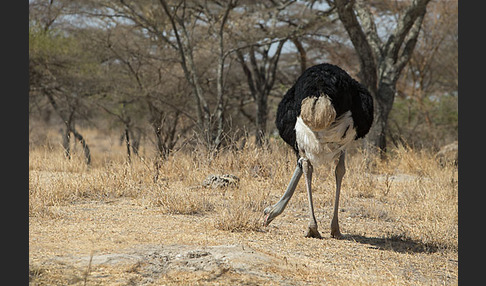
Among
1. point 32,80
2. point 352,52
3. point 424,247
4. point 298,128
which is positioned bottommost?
point 424,247

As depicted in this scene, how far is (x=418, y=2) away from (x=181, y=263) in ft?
25.7

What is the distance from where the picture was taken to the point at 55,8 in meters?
13.3

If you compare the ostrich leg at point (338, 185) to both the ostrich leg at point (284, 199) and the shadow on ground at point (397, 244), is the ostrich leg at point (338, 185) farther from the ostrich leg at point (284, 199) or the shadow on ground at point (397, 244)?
the ostrich leg at point (284, 199)

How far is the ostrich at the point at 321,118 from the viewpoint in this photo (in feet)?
13.9

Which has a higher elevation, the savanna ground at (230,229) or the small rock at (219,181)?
the small rock at (219,181)

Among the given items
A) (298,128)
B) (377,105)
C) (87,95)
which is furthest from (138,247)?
(87,95)

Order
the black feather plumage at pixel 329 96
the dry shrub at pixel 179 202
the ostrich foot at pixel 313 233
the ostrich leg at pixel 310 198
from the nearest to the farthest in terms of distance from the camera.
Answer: the black feather plumage at pixel 329 96, the ostrich leg at pixel 310 198, the ostrich foot at pixel 313 233, the dry shrub at pixel 179 202

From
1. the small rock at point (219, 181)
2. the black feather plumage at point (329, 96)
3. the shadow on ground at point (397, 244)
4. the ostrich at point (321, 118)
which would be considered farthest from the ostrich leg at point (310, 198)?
the small rock at point (219, 181)

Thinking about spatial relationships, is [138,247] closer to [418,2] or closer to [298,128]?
[298,128]

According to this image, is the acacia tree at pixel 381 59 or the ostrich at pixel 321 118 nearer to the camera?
the ostrich at pixel 321 118

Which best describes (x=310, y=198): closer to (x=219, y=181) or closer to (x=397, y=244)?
(x=397, y=244)

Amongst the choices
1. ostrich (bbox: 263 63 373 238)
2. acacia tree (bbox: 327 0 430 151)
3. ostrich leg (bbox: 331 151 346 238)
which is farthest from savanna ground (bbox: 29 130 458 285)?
acacia tree (bbox: 327 0 430 151)

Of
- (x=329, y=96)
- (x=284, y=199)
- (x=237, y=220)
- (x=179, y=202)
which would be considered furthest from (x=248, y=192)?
(x=329, y=96)

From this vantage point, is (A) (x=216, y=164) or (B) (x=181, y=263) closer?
(B) (x=181, y=263)
